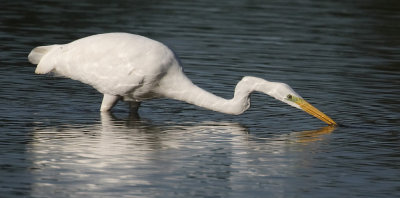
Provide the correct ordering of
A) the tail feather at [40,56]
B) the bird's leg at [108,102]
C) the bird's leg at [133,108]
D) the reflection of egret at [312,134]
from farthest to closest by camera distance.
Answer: the tail feather at [40,56] → the bird's leg at [133,108] → the bird's leg at [108,102] → the reflection of egret at [312,134]

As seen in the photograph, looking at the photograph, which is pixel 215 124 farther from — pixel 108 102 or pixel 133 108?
pixel 108 102

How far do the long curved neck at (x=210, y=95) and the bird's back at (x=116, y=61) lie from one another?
24 centimetres

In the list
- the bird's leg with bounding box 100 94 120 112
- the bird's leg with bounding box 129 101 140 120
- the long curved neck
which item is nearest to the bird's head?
the long curved neck

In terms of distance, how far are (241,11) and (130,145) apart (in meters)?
16.8

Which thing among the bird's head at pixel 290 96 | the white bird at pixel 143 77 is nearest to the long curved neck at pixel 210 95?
the white bird at pixel 143 77

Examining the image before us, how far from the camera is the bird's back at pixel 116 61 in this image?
50.0 ft

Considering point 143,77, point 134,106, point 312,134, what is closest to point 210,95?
point 143,77

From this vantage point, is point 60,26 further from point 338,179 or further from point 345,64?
point 338,179

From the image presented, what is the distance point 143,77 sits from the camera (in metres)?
15.2

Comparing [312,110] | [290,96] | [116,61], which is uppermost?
[116,61]

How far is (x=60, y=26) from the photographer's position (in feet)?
83.6

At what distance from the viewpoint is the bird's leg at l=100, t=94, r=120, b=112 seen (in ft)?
51.8

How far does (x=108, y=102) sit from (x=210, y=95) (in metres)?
1.53

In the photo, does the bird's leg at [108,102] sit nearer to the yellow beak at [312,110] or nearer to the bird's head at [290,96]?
the bird's head at [290,96]
